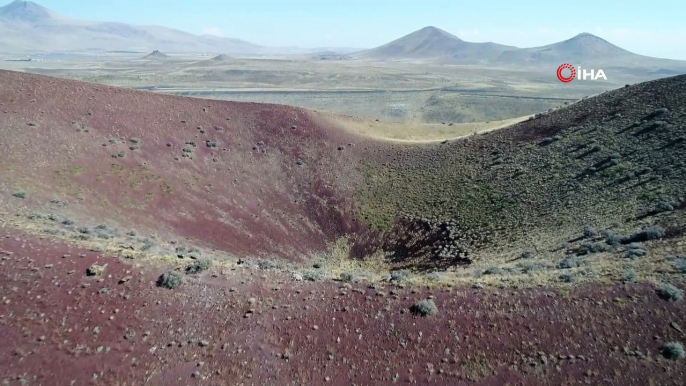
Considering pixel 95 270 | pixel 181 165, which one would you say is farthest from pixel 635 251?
pixel 181 165

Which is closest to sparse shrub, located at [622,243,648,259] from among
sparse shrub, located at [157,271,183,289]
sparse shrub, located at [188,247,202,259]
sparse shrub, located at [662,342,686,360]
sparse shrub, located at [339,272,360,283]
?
sparse shrub, located at [662,342,686,360]

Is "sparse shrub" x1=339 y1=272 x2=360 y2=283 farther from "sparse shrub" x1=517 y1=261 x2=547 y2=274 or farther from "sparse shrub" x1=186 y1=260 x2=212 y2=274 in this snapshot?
"sparse shrub" x1=517 y1=261 x2=547 y2=274

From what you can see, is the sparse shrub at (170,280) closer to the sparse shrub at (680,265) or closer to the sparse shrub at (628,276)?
the sparse shrub at (628,276)

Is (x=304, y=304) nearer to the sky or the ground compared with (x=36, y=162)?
nearer to the ground

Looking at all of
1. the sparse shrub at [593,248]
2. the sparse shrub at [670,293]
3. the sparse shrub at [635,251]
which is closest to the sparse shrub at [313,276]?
the sparse shrub at [670,293]

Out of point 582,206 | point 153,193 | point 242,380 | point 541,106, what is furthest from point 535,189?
point 541,106

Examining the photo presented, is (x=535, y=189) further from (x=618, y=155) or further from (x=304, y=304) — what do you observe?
(x=304, y=304)
